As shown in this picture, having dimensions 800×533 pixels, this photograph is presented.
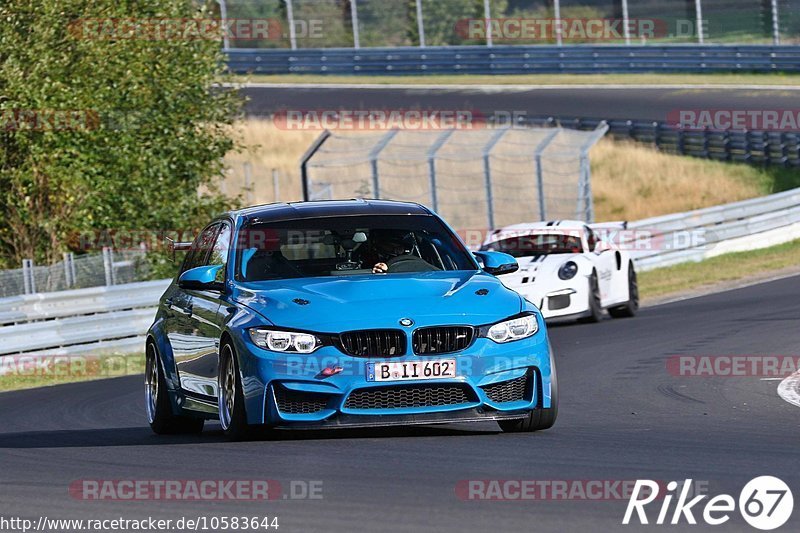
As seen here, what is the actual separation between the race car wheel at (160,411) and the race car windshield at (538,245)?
9.67 metres

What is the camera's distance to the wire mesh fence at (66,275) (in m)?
19.6

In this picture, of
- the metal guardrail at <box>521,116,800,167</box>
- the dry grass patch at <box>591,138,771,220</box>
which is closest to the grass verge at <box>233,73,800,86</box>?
the metal guardrail at <box>521,116,800,167</box>

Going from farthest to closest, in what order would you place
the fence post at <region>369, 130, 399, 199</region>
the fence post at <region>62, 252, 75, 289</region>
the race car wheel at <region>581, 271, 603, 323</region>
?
the fence post at <region>369, 130, 399, 199</region>
the fence post at <region>62, 252, 75, 289</region>
the race car wheel at <region>581, 271, 603, 323</region>

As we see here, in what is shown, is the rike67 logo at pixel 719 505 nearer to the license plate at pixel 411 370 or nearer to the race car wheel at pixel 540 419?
the license plate at pixel 411 370

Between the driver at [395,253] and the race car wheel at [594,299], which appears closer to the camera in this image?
the driver at [395,253]

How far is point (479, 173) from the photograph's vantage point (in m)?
31.5

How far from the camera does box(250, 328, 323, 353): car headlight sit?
8.72m

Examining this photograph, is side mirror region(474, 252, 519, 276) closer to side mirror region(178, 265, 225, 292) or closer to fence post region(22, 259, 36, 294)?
side mirror region(178, 265, 225, 292)

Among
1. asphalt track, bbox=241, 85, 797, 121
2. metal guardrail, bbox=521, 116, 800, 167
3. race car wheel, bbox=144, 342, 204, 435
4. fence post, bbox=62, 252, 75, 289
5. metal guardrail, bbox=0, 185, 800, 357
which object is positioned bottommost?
metal guardrail, bbox=521, 116, 800, 167

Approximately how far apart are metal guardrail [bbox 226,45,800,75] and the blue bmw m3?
122ft

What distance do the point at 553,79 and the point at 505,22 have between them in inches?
94.2

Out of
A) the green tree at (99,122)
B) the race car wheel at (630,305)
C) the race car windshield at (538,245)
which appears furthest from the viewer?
the green tree at (99,122)

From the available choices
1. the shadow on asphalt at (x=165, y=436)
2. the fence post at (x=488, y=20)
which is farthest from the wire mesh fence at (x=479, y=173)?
the shadow on asphalt at (x=165, y=436)

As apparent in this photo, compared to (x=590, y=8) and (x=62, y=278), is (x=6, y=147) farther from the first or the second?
(x=590, y=8)
